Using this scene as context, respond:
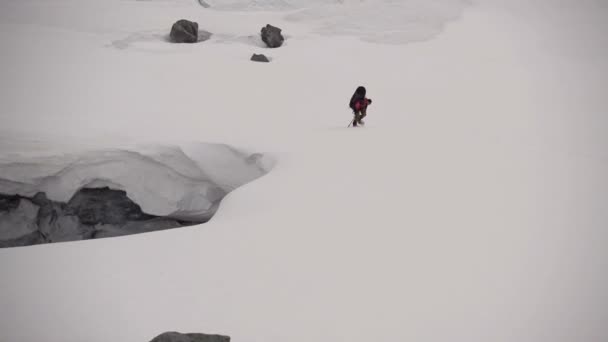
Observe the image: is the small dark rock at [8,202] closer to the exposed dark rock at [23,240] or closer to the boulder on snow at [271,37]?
the exposed dark rock at [23,240]

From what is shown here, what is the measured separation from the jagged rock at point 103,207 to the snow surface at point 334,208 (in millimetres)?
1393

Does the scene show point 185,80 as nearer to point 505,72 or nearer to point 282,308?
point 282,308

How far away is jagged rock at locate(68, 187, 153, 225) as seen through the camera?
8.89 meters

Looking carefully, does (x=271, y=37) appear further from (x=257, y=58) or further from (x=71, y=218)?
(x=71, y=218)

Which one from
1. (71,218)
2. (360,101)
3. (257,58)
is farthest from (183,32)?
(360,101)

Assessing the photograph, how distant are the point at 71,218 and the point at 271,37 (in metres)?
11.8

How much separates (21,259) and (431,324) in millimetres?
4236

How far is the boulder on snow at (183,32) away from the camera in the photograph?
1694 centimetres

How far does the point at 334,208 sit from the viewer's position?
16.4 feet

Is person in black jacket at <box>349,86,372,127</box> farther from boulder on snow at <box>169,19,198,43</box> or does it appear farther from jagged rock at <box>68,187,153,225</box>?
boulder on snow at <box>169,19,198,43</box>

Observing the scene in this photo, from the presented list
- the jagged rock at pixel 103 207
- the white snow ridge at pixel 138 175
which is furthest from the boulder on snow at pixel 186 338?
the jagged rock at pixel 103 207

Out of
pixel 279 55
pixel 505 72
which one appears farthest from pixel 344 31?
pixel 505 72

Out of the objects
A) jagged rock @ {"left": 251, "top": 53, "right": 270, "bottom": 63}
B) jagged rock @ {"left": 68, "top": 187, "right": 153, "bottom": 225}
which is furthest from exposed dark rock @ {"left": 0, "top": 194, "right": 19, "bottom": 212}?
jagged rock @ {"left": 251, "top": 53, "right": 270, "bottom": 63}

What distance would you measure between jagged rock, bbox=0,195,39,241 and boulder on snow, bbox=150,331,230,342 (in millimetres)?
8029
